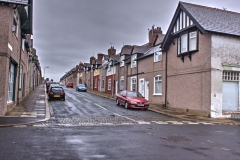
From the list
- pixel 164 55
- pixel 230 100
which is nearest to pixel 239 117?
pixel 230 100

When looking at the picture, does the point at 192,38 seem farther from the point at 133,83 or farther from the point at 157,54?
the point at 133,83

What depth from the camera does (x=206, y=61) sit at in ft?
58.0

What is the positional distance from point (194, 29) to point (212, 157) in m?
14.0

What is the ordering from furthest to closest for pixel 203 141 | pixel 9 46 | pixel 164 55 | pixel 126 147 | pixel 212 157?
pixel 164 55
pixel 9 46
pixel 203 141
pixel 126 147
pixel 212 157

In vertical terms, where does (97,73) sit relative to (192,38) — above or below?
below

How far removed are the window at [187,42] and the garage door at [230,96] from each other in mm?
3687

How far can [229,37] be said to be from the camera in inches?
717

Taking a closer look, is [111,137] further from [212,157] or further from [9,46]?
[9,46]

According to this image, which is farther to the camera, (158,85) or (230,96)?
(158,85)

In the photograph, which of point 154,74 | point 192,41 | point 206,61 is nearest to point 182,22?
point 192,41

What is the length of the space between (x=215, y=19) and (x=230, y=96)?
625cm

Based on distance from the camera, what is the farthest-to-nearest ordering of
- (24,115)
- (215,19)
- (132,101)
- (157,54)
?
(157,54), (132,101), (215,19), (24,115)

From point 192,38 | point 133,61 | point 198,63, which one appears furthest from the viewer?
point 133,61

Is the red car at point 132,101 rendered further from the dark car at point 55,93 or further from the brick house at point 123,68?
the brick house at point 123,68
